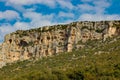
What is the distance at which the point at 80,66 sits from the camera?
90.6 m

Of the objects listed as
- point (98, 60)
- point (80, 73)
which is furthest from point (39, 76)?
point (98, 60)

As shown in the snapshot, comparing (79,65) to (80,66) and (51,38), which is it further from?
(51,38)

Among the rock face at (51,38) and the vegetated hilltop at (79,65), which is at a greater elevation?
the rock face at (51,38)

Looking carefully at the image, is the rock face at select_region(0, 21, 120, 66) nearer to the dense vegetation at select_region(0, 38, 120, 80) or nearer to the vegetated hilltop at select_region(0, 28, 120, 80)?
the vegetated hilltop at select_region(0, 28, 120, 80)

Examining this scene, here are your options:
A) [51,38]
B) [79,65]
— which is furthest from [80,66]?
[51,38]

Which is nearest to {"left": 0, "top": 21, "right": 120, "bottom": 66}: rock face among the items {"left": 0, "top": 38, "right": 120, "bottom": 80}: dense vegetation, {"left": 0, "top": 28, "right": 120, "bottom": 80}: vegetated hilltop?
{"left": 0, "top": 28, "right": 120, "bottom": 80}: vegetated hilltop

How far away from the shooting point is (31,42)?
490ft

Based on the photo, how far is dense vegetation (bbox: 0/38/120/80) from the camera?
263 feet

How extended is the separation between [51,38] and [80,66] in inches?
2177

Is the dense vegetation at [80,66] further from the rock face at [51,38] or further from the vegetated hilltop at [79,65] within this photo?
the rock face at [51,38]

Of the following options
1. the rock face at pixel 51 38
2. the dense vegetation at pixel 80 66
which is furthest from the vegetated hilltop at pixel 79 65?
the rock face at pixel 51 38

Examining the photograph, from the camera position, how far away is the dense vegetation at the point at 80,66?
80.3 meters

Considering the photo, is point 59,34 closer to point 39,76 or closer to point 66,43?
point 66,43

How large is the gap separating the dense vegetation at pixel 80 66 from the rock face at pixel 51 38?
201 inches
